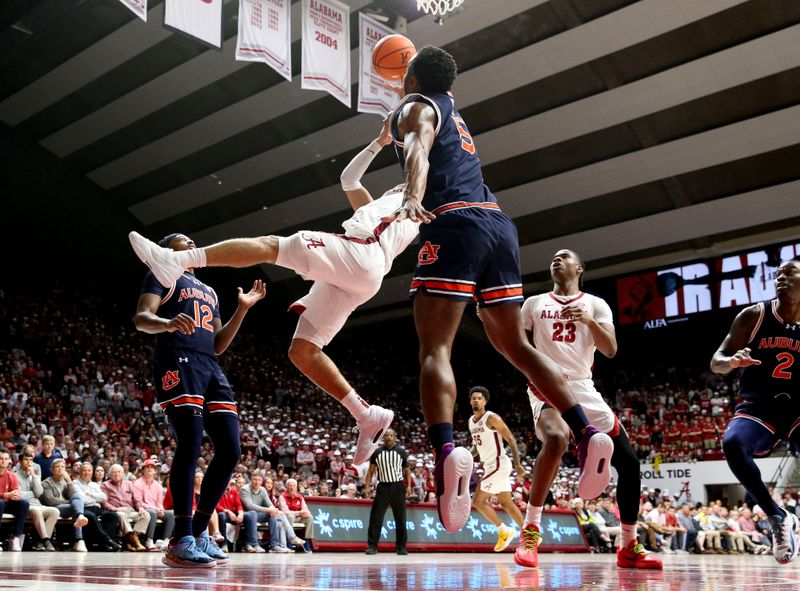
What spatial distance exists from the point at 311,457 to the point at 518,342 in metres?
15.1

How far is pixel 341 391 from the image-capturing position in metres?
4.54

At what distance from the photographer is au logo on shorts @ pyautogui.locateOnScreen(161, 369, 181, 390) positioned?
4.98 metres

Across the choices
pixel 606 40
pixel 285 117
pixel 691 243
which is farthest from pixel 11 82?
pixel 691 243

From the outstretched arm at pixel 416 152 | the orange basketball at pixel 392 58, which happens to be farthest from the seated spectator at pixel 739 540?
the outstretched arm at pixel 416 152

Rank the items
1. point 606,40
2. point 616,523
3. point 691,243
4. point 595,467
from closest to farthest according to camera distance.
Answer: point 595,467, point 616,523, point 606,40, point 691,243

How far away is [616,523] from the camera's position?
1752cm

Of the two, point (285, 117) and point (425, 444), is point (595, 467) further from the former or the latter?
point (285, 117)

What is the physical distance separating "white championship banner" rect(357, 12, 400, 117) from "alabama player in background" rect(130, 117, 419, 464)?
34.5ft

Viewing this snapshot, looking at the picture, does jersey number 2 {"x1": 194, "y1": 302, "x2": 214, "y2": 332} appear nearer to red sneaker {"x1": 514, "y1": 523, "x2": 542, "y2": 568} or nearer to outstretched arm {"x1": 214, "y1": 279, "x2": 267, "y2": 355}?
outstretched arm {"x1": 214, "y1": 279, "x2": 267, "y2": 355}

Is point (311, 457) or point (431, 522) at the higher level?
point (311, 457)

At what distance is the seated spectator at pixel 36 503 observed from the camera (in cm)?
1001

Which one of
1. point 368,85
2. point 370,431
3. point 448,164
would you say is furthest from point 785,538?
point 368,85

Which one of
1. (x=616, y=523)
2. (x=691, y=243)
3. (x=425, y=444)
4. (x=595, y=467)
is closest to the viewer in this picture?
(x=595, y=467)

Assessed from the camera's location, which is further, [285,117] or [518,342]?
[285,117]
